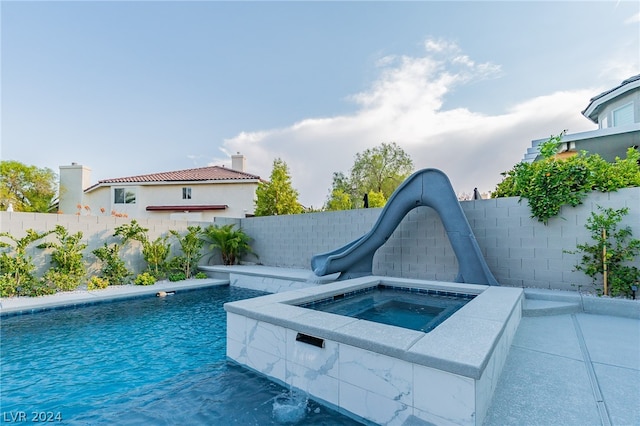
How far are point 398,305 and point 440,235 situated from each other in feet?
10.0

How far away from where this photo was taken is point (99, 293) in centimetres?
787

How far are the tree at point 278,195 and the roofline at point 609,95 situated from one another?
15.1 m

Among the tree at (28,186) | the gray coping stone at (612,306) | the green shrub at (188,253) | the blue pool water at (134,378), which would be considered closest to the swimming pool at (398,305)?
the blue pool water at (134,378)

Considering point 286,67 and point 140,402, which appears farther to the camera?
point 286,67

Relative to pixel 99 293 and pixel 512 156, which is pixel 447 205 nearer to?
pixel 512 156

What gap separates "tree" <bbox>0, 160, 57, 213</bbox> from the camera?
22.8m

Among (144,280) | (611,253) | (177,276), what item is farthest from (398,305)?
(144,280)

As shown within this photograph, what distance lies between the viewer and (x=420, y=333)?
2.89m

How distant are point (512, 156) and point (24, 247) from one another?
658 inches

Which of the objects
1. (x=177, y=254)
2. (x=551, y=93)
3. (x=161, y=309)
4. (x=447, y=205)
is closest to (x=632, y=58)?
(x=551, y=93)

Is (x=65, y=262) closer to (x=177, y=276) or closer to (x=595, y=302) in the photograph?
(x=177, y=276)

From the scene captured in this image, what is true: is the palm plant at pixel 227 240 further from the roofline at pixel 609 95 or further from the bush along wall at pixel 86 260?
the roofline at pixel 609 95

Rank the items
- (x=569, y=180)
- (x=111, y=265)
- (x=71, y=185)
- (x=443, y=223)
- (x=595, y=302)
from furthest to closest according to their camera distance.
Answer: (x=71, y=185) < (x=111, y=265) < (x=443, y=223) < (x=569, y=180) < (x=595, y=302)

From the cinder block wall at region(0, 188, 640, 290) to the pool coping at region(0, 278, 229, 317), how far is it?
1438mm
